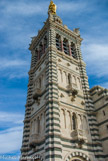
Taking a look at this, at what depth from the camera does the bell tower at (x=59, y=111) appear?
16203mm

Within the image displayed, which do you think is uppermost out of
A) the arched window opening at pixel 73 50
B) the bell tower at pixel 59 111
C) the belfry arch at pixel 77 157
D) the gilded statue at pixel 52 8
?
the gilded statue at pixel 52 8

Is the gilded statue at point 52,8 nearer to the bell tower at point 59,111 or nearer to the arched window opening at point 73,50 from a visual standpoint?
the bell tower at point 59,111

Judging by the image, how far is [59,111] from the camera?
1812 cm

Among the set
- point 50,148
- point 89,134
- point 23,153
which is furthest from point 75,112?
point 23,153

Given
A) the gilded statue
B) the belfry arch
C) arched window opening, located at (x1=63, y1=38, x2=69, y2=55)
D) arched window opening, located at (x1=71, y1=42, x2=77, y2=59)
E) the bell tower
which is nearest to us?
the belfry arch

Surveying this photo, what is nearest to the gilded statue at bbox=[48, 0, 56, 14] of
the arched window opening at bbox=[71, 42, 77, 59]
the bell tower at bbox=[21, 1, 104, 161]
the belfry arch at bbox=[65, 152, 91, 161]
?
the bell tower at bbox=[21, 1, 104, 161]

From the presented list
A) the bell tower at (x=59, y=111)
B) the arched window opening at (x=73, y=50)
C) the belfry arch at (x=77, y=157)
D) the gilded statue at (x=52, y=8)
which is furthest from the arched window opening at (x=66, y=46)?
the belfry arch at (x=77, y=157)

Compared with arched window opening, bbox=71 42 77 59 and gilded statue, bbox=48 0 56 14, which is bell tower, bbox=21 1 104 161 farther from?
gilded statue, bbox=48 0 56 14

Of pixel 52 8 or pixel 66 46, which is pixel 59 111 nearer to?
pixel 66 46

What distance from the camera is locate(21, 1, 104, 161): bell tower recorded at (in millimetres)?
16203

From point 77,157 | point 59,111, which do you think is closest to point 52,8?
point 59,111

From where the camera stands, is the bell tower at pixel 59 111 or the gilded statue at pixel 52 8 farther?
the gilded statue at pixel 52 8

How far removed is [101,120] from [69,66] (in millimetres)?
9398

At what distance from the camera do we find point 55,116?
1703cm
